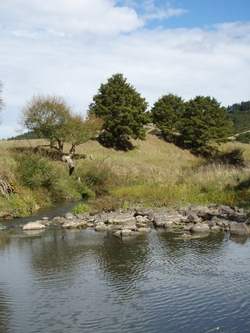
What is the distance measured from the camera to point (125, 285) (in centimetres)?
1652

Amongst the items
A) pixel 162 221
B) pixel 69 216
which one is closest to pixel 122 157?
pixel 69 216

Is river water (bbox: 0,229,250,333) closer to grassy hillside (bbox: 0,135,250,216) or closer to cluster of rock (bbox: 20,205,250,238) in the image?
cluster of rock (bbox: 20,205,250,238)

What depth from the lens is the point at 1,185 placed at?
3444 cm

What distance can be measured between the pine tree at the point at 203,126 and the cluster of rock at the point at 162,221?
54.2 metres

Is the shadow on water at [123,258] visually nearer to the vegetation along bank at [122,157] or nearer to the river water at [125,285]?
the river water at [125,285]

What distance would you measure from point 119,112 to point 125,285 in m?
59.9

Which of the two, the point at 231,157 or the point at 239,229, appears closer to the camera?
the point at 239,229

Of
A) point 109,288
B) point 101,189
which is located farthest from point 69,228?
point 101,189

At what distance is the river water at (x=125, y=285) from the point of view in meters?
13.1

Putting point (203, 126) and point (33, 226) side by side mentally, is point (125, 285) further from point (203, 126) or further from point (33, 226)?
point (203, 126)

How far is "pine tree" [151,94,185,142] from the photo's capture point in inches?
3469

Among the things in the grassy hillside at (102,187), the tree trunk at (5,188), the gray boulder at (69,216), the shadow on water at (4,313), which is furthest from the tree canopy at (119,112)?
the shadow on water at (4,313)

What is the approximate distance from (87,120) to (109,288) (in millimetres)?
51572

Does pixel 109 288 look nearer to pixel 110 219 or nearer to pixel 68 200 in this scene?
pixel 110 219
